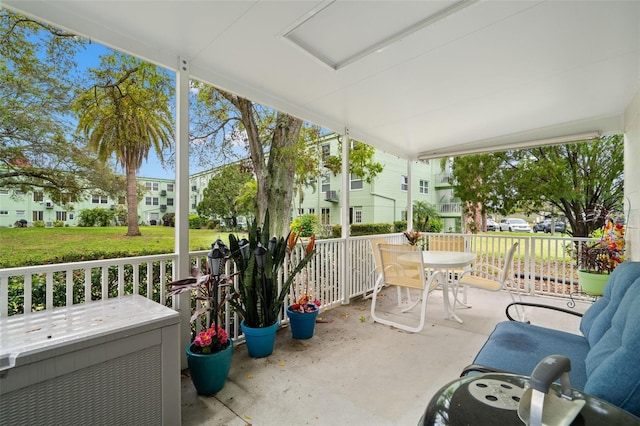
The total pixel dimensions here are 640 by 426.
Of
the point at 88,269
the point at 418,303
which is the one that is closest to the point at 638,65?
the point at 418,303

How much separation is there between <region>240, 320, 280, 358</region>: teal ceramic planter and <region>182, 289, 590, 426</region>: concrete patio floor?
6 cm

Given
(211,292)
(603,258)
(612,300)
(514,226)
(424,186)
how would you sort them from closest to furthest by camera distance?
(612,300)
(211,292)
(603,258)
(514,226)
(424,186)

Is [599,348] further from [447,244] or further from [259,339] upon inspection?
[447,244]

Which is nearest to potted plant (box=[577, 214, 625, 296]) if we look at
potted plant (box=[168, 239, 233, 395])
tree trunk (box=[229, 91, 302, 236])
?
potted plant (box=[168, 239, 233, 395])

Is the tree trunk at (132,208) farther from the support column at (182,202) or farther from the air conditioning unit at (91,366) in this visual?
the air conditioning unit at (91,366)

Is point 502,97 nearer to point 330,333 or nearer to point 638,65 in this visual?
point 638,65

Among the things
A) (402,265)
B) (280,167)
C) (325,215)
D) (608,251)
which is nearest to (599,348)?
(402,265)

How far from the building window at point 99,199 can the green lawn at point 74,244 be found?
0.88 feet

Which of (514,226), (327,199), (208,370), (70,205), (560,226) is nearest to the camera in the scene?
(208,370)

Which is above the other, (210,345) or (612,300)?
(612,300)

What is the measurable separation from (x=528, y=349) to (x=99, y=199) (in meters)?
3.68

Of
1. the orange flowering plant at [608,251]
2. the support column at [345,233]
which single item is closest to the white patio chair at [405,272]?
the support column at [345,233]

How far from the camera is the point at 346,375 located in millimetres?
2262

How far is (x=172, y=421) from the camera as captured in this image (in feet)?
5.21
